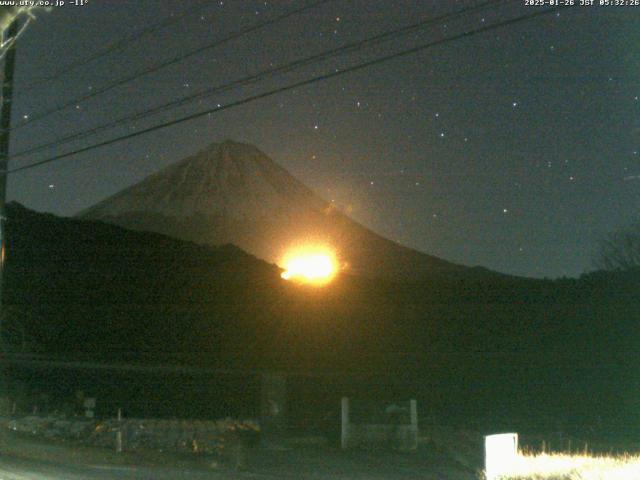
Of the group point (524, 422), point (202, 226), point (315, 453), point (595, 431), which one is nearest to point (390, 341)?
point (524, 422)

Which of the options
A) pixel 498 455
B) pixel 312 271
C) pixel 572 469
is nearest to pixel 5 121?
pixel 498 455

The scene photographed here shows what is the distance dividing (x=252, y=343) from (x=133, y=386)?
16.2 ft

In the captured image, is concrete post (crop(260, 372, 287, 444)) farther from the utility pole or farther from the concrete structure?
the utility pole

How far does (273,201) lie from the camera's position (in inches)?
2825

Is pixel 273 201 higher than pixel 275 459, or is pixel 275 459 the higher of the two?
pixel 273 201

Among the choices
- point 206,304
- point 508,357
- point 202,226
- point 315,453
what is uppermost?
point 202,226

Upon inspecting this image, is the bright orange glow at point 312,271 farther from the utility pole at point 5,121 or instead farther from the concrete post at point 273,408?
the utility pole at point 5,121

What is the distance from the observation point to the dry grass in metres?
9.89

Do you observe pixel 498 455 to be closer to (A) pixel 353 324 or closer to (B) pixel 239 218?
(A) pixel 353 324

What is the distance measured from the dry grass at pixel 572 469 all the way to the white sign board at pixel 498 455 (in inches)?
4.8

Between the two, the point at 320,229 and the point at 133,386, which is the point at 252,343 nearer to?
the point at 133,386

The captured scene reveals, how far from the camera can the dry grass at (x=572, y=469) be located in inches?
389

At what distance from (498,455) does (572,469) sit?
1161mm

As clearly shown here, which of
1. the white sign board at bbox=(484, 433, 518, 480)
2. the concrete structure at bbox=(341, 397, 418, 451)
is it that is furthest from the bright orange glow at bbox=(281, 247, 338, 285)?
the white sign board at bbox=(484, 433, 518, 480)
